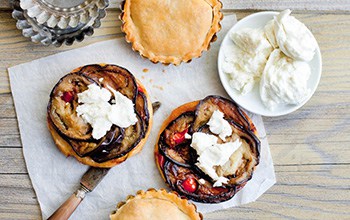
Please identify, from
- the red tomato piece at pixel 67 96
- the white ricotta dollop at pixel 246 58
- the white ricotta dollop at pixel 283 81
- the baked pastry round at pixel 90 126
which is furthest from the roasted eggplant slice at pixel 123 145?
the white ricotta dollop at pixel 283 81

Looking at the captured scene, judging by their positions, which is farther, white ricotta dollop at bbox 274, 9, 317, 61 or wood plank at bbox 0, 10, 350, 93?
wood plank at bbox 0, 10, 350, 93

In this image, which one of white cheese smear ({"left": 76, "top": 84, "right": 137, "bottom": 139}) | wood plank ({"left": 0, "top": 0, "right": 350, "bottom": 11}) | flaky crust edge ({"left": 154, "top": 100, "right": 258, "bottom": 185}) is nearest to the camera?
white cheese smear ({"left": 76, "top": 84, "right": 137, "bottom": 139})

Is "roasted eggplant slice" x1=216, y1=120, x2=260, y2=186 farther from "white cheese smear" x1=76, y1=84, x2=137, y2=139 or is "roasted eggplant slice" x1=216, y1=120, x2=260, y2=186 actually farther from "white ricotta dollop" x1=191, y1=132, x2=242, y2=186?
"white cheese smear" x1=76, y1=84, x2=137, y2=139

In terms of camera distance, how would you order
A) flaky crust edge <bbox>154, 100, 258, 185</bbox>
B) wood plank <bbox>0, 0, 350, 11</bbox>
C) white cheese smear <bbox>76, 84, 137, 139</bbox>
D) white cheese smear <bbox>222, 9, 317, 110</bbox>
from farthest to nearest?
wood plank <bbox>0, 0, 350, 11</bbox> → flaky crust edge <bbox>154, 100, 258, 185</bbox> → white cheese smear <bbox>222, 9, 317, 110</bbox> → white cheese smear <bbox>76, 84, 137, 139</bbox>

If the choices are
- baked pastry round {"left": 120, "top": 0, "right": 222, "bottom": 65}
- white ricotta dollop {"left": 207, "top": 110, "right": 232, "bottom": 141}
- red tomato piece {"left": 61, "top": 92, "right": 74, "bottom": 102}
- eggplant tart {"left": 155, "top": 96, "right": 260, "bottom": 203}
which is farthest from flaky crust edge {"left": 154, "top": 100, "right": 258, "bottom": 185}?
red tomato piece {"left": 61, "top": 92, "right": 74, "bottom": 102}

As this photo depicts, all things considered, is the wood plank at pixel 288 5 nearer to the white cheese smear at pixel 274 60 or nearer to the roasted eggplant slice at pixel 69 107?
the white cheese smear at pixel 274 60

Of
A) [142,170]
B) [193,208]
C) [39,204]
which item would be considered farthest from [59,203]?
[193,208]
